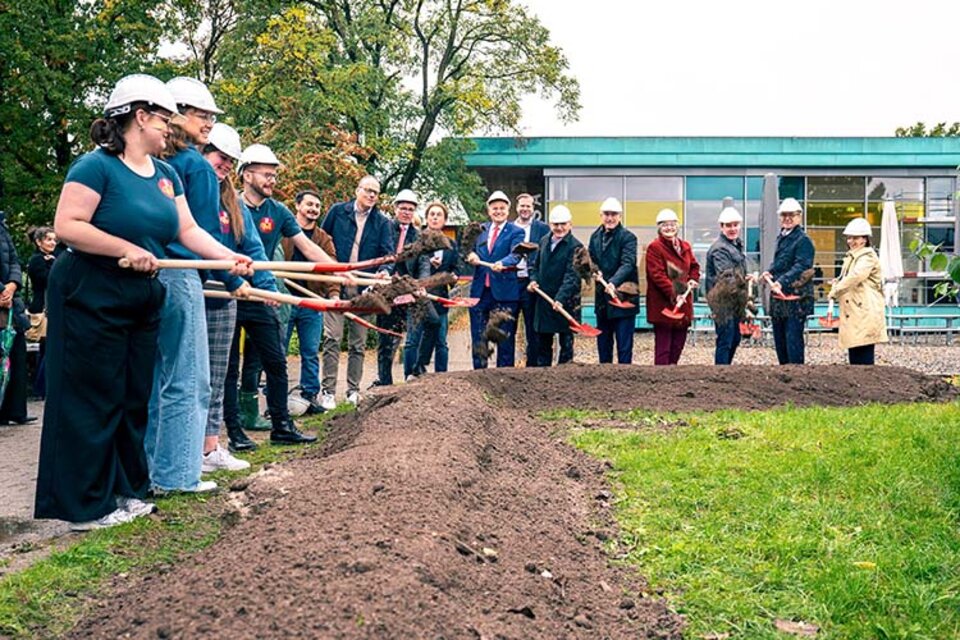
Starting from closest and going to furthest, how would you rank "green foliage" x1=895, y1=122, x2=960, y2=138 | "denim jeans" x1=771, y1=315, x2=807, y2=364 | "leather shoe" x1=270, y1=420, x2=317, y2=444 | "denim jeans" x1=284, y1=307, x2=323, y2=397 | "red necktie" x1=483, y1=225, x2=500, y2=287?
"leather shoe" x1=270, y1=420, x2=317, y2=444, "denim jeans" x1=284, y1=307, x2=323, y2=397, "red necktie" x1=483, y1=225, x2=500, y2=287, "denim jeans" x1=771, y1=315, x2=807, y2=364, "green foliage" x1=895, y1=122, x2=960, y2=138

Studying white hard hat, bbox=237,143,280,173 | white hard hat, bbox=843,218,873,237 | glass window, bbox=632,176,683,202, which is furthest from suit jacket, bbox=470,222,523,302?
glass window, bbox=632,176,683,202

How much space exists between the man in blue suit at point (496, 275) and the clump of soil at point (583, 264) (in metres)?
0.69

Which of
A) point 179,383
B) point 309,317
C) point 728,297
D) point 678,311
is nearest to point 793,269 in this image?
point 728,297

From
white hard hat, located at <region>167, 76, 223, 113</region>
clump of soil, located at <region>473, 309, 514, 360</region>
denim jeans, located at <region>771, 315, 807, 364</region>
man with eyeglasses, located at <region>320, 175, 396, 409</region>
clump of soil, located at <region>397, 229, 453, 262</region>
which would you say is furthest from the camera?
denim jeans, located at <region>771, 315, 807, 364</region>

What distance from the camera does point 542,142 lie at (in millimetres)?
28750

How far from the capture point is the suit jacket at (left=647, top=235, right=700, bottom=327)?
471 inches

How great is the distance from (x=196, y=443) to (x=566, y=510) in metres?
2.34

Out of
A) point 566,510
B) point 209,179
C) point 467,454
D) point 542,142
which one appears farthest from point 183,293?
point 542,142

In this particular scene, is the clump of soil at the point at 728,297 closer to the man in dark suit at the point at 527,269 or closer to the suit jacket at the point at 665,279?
the suit jacket at the point at 665,279

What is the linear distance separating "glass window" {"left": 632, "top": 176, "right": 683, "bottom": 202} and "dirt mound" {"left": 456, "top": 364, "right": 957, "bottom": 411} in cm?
1750

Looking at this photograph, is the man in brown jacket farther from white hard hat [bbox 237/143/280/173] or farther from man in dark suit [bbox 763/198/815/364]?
man in dark suit [bbox 763/198/815/364]

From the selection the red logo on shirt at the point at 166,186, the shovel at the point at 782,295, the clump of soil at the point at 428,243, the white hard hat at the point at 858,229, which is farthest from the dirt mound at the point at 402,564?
the white hard hat at the point at 858,229

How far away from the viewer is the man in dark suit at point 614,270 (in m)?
11.9

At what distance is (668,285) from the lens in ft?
39.3
